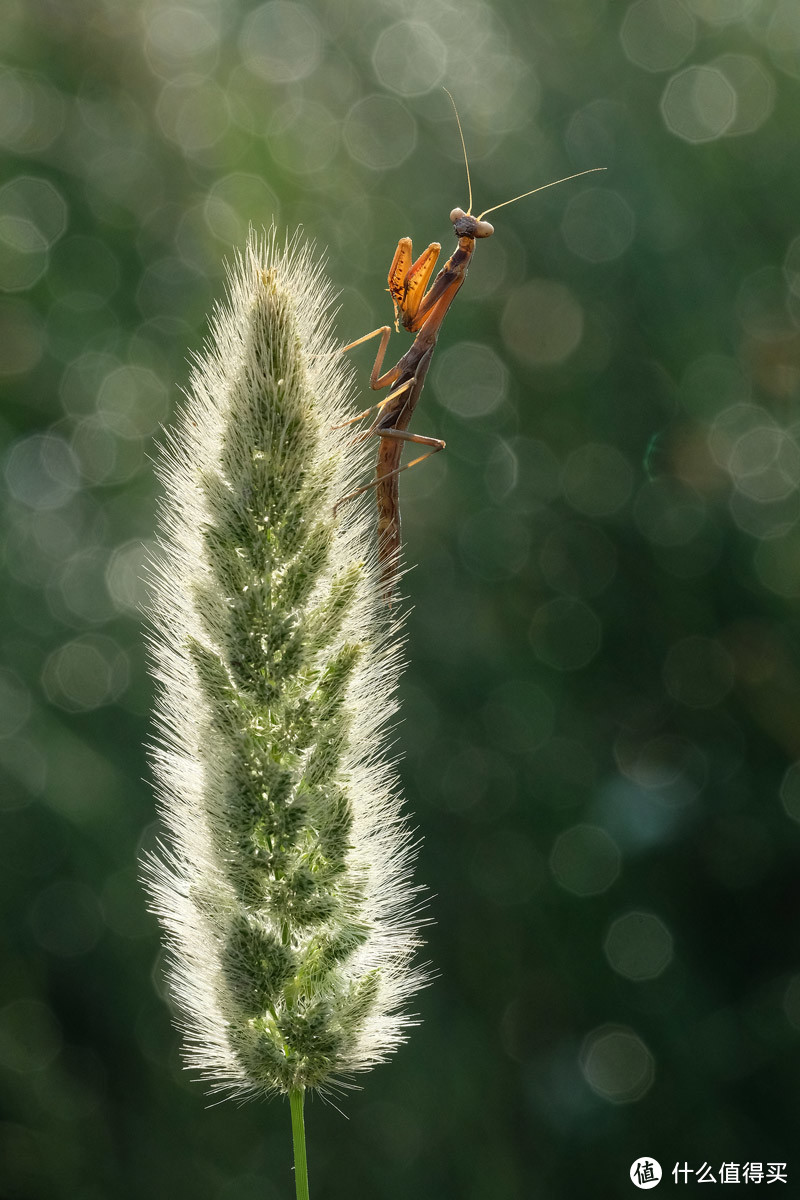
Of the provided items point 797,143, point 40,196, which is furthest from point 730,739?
point 40,196

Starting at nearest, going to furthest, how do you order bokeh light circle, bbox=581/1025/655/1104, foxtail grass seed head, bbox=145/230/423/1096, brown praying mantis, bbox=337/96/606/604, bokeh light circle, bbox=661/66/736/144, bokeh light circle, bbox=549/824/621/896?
foxtail grass seed head, bbox=145/230/423/1096 < brown praying mantis, bbox=337/96/606/604 < bokeh light circle, bbox=581/1025/655/1104 < bokeh light circle, bbox=549/824/621/896 < bokeh light circle, bbox=661/66/736/144

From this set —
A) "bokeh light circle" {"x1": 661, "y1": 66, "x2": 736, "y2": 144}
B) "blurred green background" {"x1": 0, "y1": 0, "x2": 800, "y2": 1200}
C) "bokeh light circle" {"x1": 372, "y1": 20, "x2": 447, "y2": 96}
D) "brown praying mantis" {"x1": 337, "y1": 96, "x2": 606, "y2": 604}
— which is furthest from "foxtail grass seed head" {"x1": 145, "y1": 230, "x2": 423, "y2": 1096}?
"bokeh light circle" {"x1": 661, "y1": 66, "x2": 736, "y2": 144}

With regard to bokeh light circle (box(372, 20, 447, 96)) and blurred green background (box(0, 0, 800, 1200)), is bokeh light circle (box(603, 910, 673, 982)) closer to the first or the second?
blurred green background (box(0, 0, 800, 1200))

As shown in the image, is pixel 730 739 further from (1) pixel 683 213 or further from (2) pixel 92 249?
(2) pixel 92 249

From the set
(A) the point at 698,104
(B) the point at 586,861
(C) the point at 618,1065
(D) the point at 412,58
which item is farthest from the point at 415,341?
(C) the point at 618,1065

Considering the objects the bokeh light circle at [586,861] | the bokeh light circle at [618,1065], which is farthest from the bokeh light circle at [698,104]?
the bokeh light circle at [618,1065]

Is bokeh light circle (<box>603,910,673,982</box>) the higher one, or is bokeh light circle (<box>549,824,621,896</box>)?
bokeh light circle (<box>549,824,621,896</box>)
